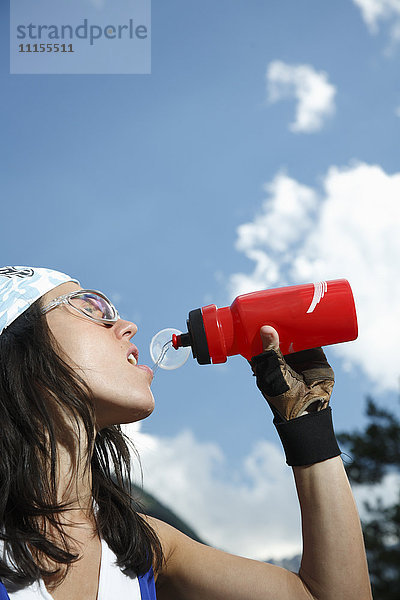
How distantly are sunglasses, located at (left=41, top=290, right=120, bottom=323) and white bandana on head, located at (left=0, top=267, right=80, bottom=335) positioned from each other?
65 millimetres

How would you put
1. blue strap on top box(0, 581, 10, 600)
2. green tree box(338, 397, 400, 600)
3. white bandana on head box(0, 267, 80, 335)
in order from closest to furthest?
1. blue strap on top box(0, 581, 10, 600)
2. white bandana on head box(0, 267, 80, 335)
3. green tree box(338, 397, 400, 600)

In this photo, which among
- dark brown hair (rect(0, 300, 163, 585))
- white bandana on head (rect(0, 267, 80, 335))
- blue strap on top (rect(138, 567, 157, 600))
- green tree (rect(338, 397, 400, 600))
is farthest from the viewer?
green tree (rect(338, 397, 400, 600))

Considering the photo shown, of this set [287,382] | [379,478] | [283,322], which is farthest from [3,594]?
[379,478]

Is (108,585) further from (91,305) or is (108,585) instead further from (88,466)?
(91,305)

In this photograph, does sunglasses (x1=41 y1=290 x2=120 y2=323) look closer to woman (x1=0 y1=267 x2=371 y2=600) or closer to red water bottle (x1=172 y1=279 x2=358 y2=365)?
woman (x1=0 y1=267 x2=371 y2=600)

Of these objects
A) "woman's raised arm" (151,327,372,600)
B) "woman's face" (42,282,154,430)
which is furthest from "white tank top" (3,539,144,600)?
"woman's face" (42,282,154,430)

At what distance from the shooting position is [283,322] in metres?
2.09

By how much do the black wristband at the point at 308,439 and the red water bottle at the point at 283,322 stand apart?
24 centimetres

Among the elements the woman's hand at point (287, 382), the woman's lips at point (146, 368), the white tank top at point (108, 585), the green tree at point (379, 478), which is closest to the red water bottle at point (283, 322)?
the woman's hand at point (287, 382)

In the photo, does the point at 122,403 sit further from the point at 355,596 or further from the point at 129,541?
the point at 355,596

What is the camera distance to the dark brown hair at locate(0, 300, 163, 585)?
6.00ft

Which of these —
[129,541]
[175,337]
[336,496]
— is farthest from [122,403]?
[336,496]

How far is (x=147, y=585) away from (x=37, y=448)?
0.57 meters

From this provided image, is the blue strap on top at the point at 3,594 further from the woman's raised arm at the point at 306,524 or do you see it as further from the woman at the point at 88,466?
the woman's raised arm at the point at 306,524
